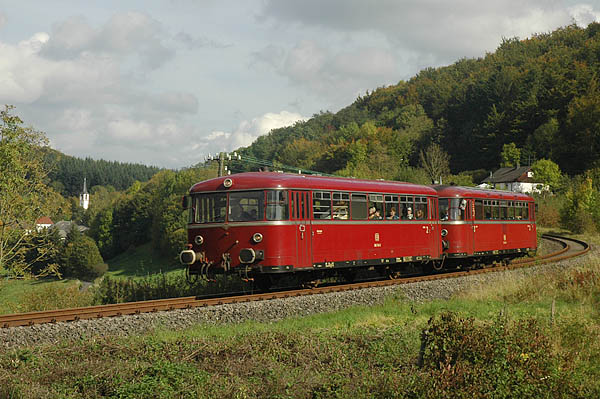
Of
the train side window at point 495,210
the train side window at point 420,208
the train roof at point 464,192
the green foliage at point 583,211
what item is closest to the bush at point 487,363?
the train side window at point 420,208

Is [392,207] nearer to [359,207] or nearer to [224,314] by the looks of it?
[359,207]

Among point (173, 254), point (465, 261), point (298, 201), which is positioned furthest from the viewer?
point (173, 254)

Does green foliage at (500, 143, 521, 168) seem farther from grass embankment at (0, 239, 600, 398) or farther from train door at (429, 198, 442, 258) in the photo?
grass embankment at (0, 239, 600, 398)

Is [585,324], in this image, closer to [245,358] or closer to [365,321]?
[365,321]

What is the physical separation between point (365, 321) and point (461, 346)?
4841 millimetres

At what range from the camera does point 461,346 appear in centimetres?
945

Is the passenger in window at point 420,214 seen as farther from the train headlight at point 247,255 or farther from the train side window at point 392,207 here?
the train headlight at point 247,255

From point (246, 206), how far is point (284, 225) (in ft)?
3.87

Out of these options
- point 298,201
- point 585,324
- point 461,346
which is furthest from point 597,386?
point 298,201

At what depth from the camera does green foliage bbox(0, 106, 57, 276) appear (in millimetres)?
23766

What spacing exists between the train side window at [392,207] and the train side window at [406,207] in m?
0.29

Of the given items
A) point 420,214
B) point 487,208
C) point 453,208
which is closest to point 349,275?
point 420,214

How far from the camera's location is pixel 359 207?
18.8 meters

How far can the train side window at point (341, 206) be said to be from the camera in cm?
1792
